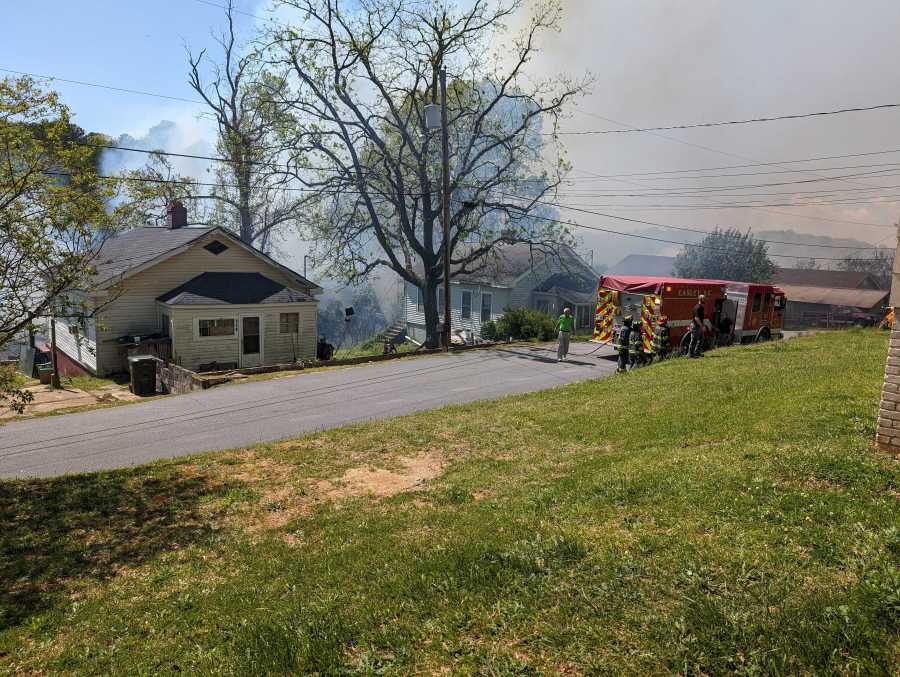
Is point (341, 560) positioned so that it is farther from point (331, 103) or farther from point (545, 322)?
point (331, 103)

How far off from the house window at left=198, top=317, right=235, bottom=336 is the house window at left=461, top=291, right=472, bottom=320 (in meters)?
19.8

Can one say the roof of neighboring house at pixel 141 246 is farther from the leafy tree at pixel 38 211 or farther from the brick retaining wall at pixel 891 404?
the brick retaining wall at pixel 891 404

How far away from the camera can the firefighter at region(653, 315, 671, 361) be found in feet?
56.5

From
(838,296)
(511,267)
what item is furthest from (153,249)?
(838,296)

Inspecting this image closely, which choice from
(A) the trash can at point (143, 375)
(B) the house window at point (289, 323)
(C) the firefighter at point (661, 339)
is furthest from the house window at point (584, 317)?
(A) the trash can at point (143, 375)

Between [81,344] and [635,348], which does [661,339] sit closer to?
[635,348]

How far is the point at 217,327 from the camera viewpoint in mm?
22656

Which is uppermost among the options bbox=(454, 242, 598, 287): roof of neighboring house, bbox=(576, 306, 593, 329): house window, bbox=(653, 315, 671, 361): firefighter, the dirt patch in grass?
bbox=(454, 242, 598, 287): roof of neighboring house

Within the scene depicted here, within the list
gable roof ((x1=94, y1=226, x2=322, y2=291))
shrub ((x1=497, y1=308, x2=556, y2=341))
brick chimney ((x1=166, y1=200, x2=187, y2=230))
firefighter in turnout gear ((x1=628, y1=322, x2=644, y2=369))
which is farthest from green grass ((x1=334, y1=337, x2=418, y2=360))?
firefighter in turnout gear ((x1=628, y1=322, x2=644, y2=369))

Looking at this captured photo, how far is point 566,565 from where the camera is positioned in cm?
487

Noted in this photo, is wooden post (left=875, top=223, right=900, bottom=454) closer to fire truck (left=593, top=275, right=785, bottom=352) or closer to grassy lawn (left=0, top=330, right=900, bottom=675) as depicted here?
grassy lawn (left=0, top=330, right=900, bottom=675)

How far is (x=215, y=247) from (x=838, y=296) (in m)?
54.2

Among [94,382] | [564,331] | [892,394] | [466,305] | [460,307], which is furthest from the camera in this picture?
[460,307]

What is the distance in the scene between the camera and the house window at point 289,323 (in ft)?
80.3
